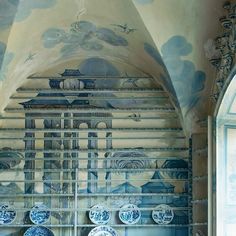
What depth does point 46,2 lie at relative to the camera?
22.4 feet

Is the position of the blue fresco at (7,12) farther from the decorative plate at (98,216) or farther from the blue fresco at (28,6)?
the decorative plate at (98,216)

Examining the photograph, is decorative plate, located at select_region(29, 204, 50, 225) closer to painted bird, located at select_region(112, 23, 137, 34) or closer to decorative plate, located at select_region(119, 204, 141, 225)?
decorative plate, located at select_region(119, 204, 141, 225)

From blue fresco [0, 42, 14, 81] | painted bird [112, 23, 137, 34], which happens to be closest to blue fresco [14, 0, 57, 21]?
blue fresco [0, 42, 14, 81]

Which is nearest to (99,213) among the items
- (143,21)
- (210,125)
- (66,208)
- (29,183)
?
(66,208)

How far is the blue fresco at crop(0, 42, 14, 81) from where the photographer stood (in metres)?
7.15

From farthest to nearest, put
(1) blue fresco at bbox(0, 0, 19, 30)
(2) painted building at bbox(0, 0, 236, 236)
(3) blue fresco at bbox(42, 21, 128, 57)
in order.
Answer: (3) blue fresco at bbox(42, 21, 128, 57) < (2) painted building at bbox(0, 0, 236, 236) < (1) blue fresco at bbox(0, 0, 19, 30)

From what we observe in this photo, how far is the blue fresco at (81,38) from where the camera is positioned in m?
7.45

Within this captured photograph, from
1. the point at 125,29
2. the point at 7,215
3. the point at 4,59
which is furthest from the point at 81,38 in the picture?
the point at 7,215

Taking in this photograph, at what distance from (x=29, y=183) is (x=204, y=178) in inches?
76.7

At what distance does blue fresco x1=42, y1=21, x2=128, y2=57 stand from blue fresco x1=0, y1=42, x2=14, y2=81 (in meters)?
0.44

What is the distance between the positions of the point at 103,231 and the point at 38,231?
28.1 inches

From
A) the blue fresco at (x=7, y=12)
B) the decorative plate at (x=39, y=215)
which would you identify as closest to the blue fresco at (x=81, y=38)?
the blue fresco at (x=7, y=12)

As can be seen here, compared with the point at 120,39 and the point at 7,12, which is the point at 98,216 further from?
the point at 7,12

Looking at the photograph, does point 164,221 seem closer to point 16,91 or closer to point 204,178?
point 204,178
